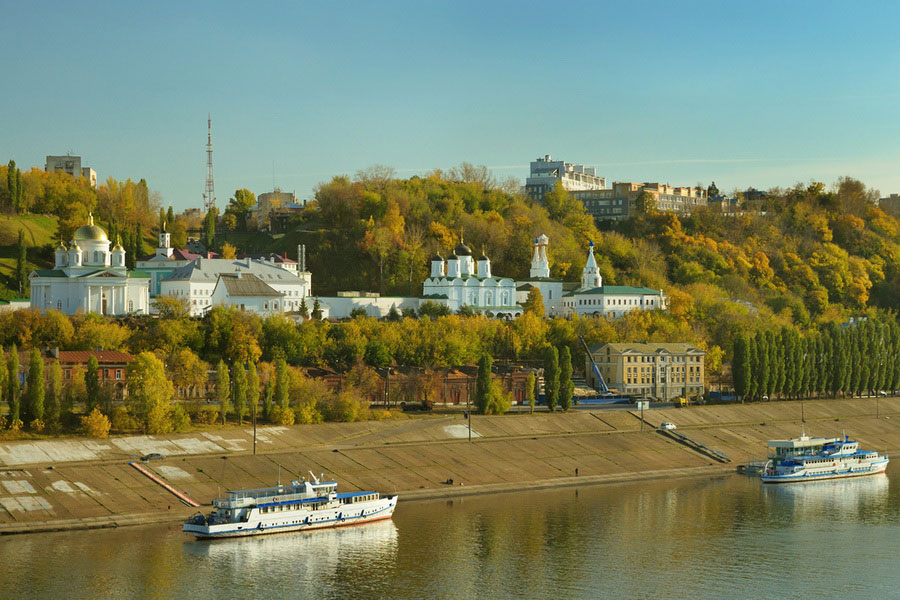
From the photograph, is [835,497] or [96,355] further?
[96,355]

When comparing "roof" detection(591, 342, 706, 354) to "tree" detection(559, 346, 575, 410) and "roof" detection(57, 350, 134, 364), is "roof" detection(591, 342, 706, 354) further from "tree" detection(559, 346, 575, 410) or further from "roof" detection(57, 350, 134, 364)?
"roof" detection(57, 350, 134, 364)

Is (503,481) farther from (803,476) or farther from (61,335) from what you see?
(61,335)

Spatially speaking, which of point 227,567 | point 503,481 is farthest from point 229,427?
point 227,567

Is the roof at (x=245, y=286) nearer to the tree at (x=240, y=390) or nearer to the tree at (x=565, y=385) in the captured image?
the tree at (x=565, y=385)

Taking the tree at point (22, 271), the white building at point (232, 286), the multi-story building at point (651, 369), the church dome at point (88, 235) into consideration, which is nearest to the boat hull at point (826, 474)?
the multi-story building at point (651, 369)

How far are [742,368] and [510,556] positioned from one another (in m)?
61.0

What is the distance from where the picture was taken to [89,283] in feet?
376

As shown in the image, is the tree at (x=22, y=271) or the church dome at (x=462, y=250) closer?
the tree at (x=22, y=271)

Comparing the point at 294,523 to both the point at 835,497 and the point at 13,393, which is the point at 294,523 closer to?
the point at 13,393

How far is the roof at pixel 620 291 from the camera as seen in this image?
471 ft

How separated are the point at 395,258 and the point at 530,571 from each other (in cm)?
9324

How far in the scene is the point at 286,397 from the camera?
88438 millimetres

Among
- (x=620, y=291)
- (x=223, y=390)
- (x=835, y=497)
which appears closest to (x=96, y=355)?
(x=223, y=390)

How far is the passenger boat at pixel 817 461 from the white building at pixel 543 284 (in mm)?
52504
